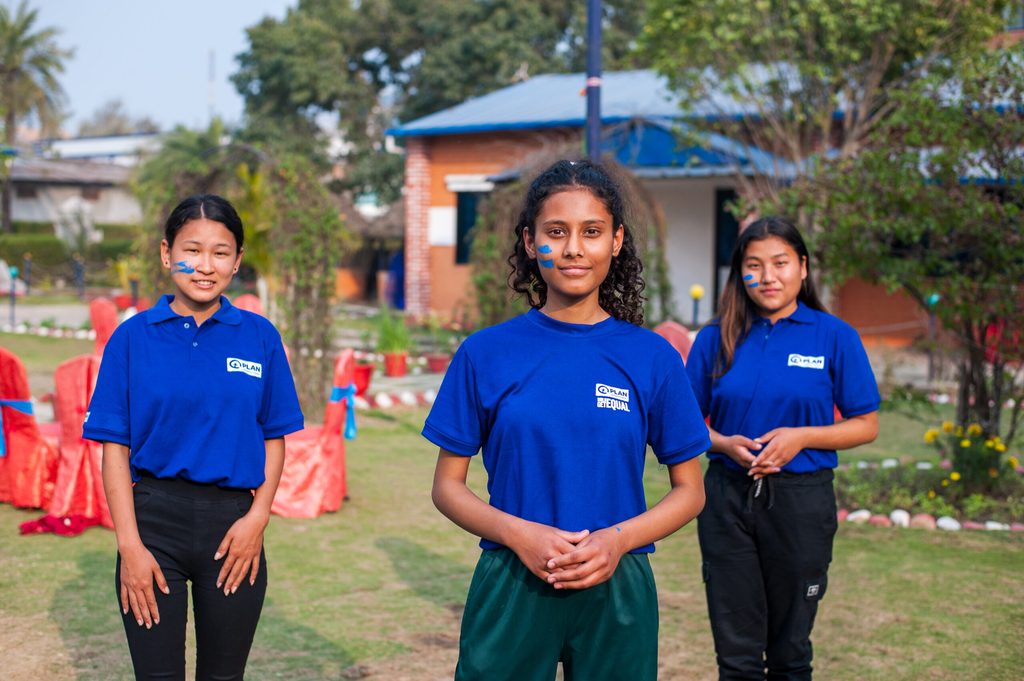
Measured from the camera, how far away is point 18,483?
698 centimetres

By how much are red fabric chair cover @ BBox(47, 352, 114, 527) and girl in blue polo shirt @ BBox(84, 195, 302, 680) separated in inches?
152

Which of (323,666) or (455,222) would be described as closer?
(323,666)

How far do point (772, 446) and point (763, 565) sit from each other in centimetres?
43

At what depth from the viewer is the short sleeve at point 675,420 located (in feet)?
8.14

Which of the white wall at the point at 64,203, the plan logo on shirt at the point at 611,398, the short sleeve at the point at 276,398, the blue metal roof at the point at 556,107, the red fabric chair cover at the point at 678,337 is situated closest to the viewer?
the plan logo on shirt at the point at 611,398

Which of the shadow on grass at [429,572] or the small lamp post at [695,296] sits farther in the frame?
the small lamp post at [695,296]

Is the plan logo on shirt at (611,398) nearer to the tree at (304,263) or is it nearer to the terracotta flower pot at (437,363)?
the tree at (304,263)

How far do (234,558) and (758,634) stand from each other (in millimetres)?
1758

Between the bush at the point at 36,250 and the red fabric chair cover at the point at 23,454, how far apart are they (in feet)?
97.3

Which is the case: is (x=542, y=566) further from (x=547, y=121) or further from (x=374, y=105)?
(x=374, y=105)

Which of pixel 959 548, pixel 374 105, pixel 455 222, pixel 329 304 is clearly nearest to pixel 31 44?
pixel 374 105

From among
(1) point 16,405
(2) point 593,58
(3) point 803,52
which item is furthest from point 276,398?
(3) point 803,52

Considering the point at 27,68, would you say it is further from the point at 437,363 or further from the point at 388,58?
the point at 437,363

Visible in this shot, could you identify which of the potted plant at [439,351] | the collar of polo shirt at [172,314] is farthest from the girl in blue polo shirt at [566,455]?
the potted plant at [439,351]
